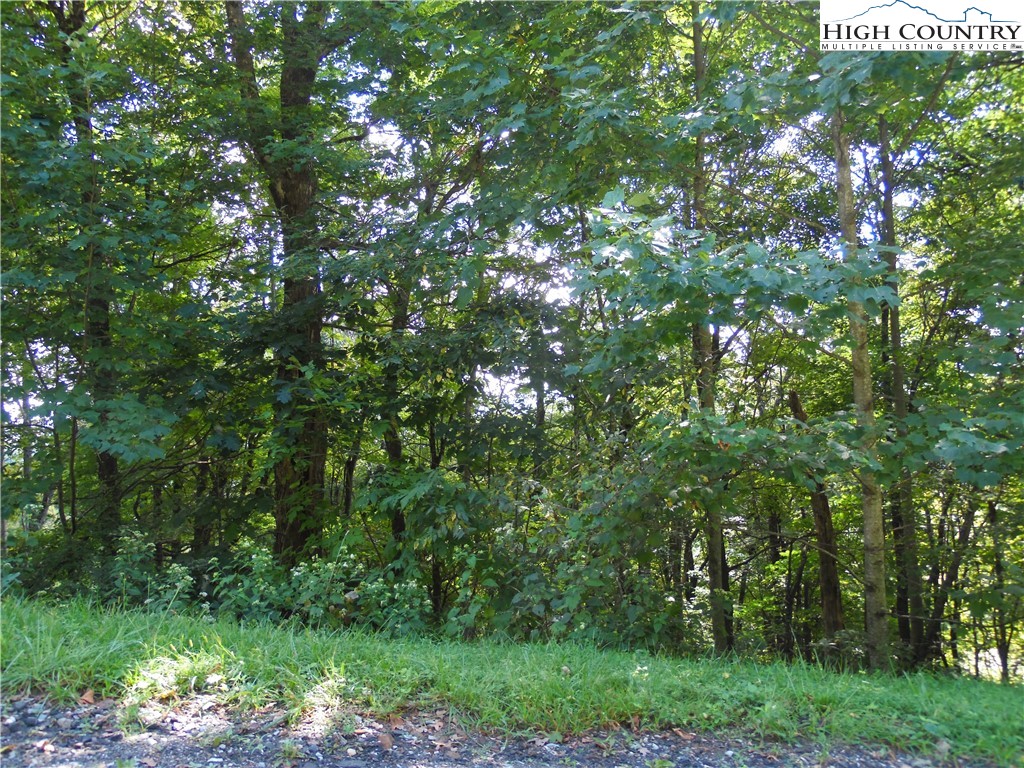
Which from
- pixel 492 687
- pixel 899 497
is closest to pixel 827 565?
pixel 899 497

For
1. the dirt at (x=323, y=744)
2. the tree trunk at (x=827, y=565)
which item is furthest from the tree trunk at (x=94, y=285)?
the tree trunk at (x=827, y=565)

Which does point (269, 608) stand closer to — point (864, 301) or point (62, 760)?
point (62, 760)

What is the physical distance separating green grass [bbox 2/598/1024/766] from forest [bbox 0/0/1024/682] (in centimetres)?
124

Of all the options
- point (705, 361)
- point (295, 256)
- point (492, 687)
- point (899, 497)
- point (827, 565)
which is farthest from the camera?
point (827, 565)

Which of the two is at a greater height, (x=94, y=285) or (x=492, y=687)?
(x=94, y=285)

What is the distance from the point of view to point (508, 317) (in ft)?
23.3

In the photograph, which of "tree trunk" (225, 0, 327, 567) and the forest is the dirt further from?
"tree trunk" (225, 0, 327, 567)

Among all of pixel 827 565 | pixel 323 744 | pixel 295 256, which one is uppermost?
pixel 295 256

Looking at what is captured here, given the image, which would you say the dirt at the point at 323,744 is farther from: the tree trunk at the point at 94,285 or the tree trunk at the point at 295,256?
the tree trunk at the point at 295,256

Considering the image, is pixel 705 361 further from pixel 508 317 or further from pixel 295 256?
pixel 295 256

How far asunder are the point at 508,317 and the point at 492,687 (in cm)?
438

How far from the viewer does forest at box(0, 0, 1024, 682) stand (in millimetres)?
4688

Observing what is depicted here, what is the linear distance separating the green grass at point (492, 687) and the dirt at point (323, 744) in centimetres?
8

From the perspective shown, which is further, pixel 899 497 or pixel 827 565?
pixel 827 565
